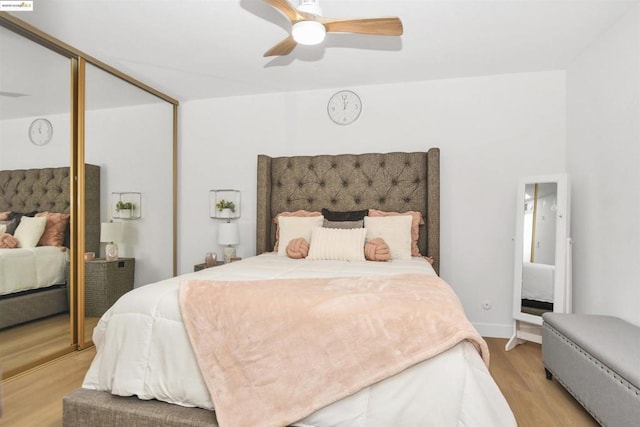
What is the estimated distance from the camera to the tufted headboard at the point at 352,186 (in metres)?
2.74

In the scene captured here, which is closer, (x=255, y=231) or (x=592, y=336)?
(x=592, y=336)

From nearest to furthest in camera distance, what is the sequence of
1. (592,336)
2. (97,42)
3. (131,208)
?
(592,336) < (97,42) < (131,208)

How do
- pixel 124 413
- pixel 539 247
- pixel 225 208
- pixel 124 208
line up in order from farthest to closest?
pixel 225 208, pixel 124 208, pixel 539 247, pixel 124 413

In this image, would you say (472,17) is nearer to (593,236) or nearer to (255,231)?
(593,236)

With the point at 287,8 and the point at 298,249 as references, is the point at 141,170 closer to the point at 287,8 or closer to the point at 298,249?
the point at 298,249

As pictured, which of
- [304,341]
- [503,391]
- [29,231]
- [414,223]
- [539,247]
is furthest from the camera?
[414,223]

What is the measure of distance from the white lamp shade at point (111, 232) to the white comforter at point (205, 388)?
4.36 feet

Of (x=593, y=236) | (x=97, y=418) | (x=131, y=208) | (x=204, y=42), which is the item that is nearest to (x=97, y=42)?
(x=204, y=42)

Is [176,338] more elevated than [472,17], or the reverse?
[472,17]

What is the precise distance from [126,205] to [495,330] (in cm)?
313

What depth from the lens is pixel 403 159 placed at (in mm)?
2871

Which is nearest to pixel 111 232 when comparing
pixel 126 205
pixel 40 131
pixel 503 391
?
pixel 126 205

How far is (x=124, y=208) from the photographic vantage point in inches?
110

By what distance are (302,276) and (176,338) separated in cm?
63
